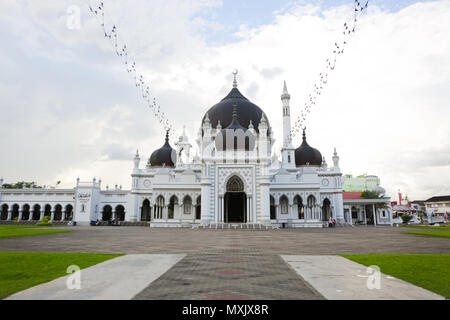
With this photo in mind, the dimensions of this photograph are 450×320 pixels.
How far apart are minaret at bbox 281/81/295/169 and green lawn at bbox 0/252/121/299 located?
41.3 metres

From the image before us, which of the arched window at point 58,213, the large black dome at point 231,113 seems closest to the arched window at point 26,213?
the arched window at point 58,213

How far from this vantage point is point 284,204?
4041cm

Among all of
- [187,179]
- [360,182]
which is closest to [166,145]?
[187,179]

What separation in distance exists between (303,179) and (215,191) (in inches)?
491

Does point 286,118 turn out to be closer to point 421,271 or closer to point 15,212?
point 421,271

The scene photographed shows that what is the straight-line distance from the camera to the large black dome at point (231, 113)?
149 feet

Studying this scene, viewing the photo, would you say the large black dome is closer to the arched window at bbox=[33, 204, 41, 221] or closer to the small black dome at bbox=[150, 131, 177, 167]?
the small black dome at bbox=[150, 131, 177, 167]

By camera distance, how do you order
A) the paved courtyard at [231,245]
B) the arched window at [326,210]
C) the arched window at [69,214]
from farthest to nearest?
1. the arched window at [69,214]
2. the arched window at [326,210]
3. the paved courtyard at [231,245]

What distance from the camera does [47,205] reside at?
171 feet

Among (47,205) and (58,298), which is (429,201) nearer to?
(47,205)

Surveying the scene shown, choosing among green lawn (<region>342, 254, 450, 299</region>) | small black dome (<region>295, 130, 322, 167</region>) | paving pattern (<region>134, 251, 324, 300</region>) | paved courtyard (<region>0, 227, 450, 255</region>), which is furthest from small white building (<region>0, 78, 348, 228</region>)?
paving pattern (<region>134, 251, 324, 300</region>)

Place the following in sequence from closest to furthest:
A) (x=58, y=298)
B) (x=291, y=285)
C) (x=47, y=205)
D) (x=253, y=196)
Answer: (x=58, y=298) → (x=291, y=285) → (x=253, y=196) → (x=47, y=205)

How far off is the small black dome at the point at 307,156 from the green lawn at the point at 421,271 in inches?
1601

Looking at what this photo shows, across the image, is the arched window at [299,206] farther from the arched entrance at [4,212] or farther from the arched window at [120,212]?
the arched entrance at [4,212]
